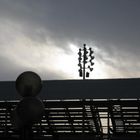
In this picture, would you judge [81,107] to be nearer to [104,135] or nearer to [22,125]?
[104,135]

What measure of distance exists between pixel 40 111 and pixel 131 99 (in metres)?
13.9

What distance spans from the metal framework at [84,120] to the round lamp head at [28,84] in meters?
13.2

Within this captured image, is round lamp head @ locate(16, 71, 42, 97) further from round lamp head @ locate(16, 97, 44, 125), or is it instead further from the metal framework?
the metal framework

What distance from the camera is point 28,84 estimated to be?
16.4 ft

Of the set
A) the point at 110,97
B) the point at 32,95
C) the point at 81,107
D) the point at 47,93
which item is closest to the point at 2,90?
the point at 47,93

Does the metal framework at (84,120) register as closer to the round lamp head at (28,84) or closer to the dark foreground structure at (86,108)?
the dark foreground structure at (86,108)

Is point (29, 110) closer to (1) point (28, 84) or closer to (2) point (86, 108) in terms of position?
(1) point (28, 84)

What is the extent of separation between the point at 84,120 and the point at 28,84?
15534mm

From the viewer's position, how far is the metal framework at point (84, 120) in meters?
18.8

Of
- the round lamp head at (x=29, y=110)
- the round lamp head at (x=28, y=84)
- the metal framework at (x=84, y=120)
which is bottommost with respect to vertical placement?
the round lamp head at (x=29, y=110)

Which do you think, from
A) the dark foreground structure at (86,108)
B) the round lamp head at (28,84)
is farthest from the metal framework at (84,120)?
the round lamp head at (28,84)

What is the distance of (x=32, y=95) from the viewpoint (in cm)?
495

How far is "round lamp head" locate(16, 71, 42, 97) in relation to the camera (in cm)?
497

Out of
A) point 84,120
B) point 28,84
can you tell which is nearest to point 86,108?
point 84,120
